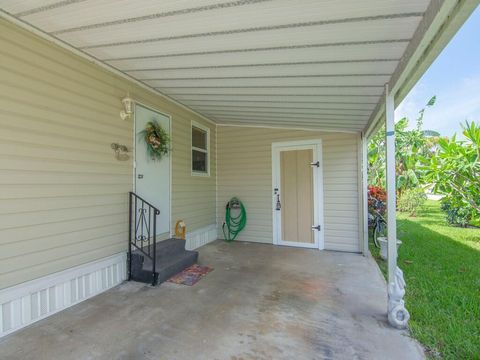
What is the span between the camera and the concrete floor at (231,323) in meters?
1.98

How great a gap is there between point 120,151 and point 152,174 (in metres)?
0.68

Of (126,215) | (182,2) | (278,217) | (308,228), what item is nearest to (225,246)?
(278,217)

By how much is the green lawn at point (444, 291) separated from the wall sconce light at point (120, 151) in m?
3.62

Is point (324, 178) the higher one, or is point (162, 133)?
point (162, 133)

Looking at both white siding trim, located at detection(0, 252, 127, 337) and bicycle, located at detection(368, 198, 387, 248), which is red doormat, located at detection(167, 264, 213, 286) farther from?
bicycle, located at detection(368, 198, 387, 248)

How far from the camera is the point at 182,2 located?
1.80 metres

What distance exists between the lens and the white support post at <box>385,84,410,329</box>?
229cm

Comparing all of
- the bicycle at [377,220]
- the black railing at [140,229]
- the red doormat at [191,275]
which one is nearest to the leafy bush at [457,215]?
the bicycle at [377,220]

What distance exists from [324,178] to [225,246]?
2.44 metres

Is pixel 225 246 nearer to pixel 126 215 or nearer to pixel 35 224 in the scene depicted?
pixel 126 215

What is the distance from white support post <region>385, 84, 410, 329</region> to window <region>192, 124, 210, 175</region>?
3502mm

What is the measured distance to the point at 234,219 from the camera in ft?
19.1

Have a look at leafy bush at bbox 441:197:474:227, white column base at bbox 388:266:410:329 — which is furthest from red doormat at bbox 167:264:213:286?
leafy bush at bbox 441:197:474:227

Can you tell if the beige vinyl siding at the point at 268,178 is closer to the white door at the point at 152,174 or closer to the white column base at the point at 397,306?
the white door at the point at 152,174
